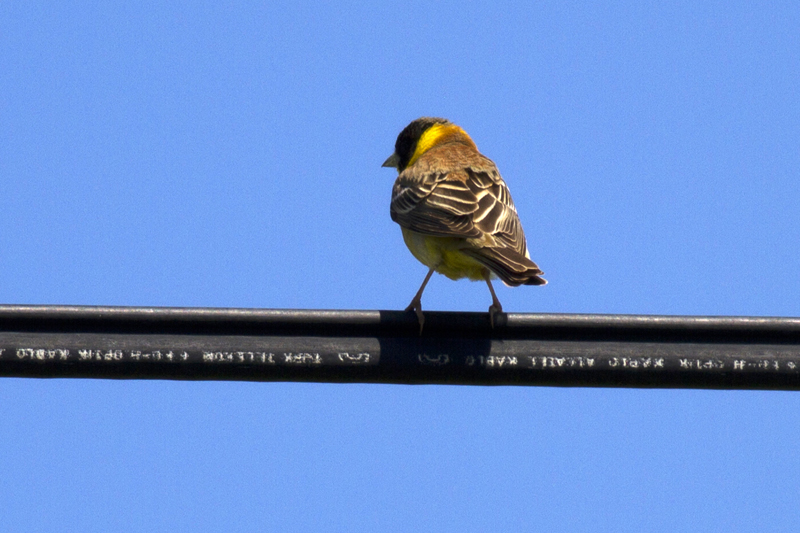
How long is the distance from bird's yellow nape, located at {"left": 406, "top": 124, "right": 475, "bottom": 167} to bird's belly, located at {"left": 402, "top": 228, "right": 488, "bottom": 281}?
7.81 feet

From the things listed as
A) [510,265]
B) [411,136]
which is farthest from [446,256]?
[411,136]

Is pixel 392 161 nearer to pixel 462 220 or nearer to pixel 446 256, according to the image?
pixel 446 256

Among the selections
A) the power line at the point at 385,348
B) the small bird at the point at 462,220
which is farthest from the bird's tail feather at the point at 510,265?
the power line at the point at 385,348

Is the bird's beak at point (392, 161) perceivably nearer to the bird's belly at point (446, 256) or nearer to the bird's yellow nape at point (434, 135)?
Answer: the bird's yellow nape at point (434, 135)

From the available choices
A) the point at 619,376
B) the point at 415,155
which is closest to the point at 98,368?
the point at 619,376

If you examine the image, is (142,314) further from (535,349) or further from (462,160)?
(462,160)

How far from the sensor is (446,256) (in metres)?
6.21

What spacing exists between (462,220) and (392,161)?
346cm

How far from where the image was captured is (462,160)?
24.5ft

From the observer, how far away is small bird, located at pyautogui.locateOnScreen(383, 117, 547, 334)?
545 centimetres

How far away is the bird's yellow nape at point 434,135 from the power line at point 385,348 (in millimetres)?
4980

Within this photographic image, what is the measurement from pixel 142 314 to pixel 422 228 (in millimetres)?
2646

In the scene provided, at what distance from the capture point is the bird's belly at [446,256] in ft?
19.8

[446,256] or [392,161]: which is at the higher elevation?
[392,161]
